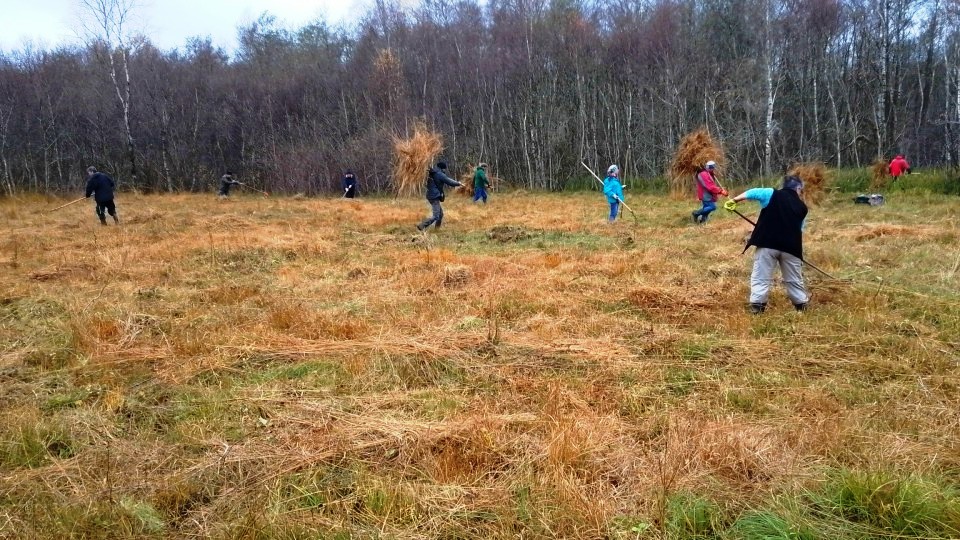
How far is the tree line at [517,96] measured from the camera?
85.6 feet

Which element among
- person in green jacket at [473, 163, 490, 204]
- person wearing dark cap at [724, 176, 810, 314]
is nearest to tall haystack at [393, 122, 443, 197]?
person in green jacket at [473, 163, 490, 204]

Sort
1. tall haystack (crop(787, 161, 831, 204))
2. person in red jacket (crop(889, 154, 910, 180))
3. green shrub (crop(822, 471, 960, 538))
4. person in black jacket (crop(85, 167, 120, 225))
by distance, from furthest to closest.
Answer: person in red jacket (crop(889, 154, 910, 180)), tall haystack (crop(787, 161, 831, 204)), person in black jacket (crop(85, 167, 120, 225)), green shrub (crop(822, 471, 960, 538))

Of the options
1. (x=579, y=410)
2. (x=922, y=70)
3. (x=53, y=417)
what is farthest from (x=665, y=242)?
(x=922, y=70)

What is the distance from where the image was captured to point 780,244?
5938 mm

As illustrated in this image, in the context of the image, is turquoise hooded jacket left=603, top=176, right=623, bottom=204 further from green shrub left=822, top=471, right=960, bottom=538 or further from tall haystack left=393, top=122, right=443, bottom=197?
green shrub left=822, top=471, right=960, bottom=538

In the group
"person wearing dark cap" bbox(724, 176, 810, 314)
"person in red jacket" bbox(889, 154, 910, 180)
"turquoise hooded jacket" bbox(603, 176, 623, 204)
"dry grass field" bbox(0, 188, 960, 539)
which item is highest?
"person in red jacket" bbox(889, 154, 910, 180)

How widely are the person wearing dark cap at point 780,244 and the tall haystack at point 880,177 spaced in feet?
50.7

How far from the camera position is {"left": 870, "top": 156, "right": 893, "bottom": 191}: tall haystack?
1852 cm

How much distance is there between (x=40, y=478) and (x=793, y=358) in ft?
16.6

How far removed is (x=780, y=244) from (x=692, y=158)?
12.0 metres

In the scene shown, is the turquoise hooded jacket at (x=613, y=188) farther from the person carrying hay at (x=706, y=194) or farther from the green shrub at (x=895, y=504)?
the green shrub at (x=895, y=504)

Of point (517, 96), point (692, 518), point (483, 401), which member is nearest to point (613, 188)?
point (483, 401)

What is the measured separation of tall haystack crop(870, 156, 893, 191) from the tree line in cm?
496

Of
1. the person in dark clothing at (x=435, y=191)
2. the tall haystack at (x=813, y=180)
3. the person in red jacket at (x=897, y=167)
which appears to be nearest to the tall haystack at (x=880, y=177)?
the person in red jacket at (x=897, y=167)
